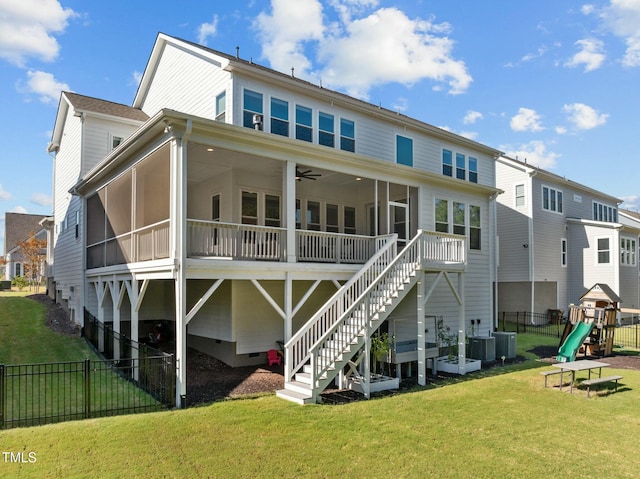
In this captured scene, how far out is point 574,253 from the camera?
1082 inches

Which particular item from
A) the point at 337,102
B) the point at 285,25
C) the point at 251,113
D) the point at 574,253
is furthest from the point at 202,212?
the point at 574,253

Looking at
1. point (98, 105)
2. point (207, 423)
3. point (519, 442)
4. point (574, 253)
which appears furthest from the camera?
point (574, 253)

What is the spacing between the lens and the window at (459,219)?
16.8 m

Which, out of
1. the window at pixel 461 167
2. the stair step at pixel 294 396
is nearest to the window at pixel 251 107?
the stair step at pixel 294 396

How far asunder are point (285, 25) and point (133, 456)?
13607 mm

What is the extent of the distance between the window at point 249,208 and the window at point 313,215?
2.51m

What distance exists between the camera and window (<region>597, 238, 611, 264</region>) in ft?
85.4

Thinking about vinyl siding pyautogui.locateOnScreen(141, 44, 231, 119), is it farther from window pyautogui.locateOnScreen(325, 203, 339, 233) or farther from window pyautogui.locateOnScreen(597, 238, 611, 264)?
window pyautogui.locateOnScreen(597, 238, 611, 264)

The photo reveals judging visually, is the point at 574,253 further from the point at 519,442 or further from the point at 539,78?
the point at 519,442

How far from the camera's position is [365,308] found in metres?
10.5

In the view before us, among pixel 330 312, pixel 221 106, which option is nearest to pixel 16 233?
pixel 221 106

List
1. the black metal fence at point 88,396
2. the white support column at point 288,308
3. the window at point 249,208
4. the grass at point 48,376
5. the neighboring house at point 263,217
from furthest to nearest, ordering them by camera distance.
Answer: the window at point 249,208 → the white support column at point 288,308 → the neighboring house at point 263,217 → the grass at point 48,376 → the black metal fence at point 88,396

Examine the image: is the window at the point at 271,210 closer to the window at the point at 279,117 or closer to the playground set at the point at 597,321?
the window at the point at 279,117

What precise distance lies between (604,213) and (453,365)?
26419 millimetres
